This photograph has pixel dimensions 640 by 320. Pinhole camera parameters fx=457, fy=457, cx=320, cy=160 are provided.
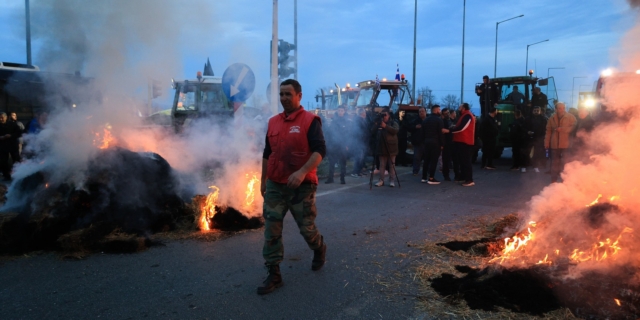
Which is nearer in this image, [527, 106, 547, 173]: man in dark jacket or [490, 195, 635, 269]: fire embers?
[490, 195, 635, 269]: fire embers

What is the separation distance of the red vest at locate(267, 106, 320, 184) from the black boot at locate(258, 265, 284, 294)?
2.62 ft

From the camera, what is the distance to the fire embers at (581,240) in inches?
151

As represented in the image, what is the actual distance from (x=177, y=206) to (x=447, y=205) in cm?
452

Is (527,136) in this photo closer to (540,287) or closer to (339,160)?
(339,160)

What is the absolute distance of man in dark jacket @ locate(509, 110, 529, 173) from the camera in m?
13.1

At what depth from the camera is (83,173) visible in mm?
5805

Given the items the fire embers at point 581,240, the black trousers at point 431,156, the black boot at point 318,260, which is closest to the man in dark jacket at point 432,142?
the black trousers at point 431,156

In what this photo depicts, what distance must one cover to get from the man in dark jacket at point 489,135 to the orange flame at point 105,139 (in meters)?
10.1

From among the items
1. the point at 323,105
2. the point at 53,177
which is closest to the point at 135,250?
the point at 53,177

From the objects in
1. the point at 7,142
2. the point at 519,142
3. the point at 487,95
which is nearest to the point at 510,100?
the point at 487,95

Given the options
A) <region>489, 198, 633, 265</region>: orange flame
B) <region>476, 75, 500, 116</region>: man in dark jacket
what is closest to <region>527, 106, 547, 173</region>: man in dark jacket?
<region>476, 75, 500, 116</region>: man in dark jacket

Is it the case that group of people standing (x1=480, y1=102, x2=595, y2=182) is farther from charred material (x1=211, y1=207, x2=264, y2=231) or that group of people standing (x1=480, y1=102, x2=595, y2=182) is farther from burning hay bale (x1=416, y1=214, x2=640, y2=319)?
charred material (x1=211, y1=207, x2=264, y2=231)

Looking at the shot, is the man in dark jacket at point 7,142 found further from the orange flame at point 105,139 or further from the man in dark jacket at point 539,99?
the man in dark jacket at point 539,99

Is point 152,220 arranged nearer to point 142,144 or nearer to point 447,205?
point 142,144
